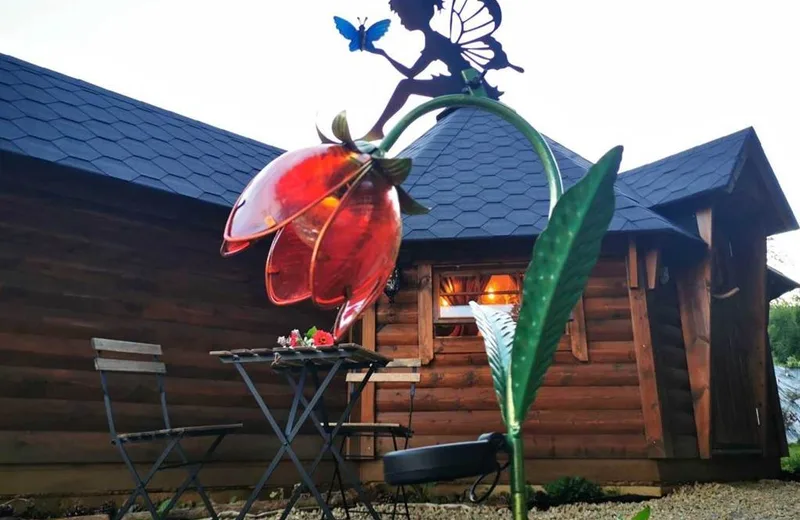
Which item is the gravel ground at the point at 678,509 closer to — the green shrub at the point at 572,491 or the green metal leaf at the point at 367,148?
the green shrub at the point at 572,491

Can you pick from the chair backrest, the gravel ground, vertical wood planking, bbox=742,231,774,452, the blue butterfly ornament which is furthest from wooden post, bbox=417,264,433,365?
the blue butterfly ornament

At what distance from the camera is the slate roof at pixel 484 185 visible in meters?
5.32

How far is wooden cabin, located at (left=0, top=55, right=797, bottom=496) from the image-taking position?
4305 millimetres

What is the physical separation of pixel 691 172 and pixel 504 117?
20.4 feet

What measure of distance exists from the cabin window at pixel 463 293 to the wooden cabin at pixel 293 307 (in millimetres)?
22

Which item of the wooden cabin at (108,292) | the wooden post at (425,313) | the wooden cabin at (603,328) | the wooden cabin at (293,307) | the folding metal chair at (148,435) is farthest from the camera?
the wooden post at (425,313)

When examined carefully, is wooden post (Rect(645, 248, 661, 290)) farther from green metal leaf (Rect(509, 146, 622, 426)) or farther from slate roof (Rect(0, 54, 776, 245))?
green metal leaf (Rect(509, 146, 622, 426))

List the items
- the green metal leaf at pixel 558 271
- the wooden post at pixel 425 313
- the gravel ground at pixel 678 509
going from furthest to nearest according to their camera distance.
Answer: the wooden post at pixel 425 313 < the gravel ground at pixel 678 509 < the green metal leaf at pixel 558 271

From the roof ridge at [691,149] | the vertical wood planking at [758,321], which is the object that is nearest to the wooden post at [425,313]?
the roof ridge at [691,149]

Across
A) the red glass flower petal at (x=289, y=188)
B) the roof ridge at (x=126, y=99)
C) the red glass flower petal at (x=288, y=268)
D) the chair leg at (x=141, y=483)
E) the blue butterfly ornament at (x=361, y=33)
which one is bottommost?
the chair leg at (x=141, y=483)

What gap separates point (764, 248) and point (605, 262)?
2.60 m

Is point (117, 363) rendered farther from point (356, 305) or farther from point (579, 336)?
point (579, 336)

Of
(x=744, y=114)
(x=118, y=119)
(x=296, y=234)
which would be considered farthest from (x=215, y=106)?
(x=296, y=234)

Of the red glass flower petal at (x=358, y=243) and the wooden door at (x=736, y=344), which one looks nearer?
the red glass flower petal at (x=358, y=243)
